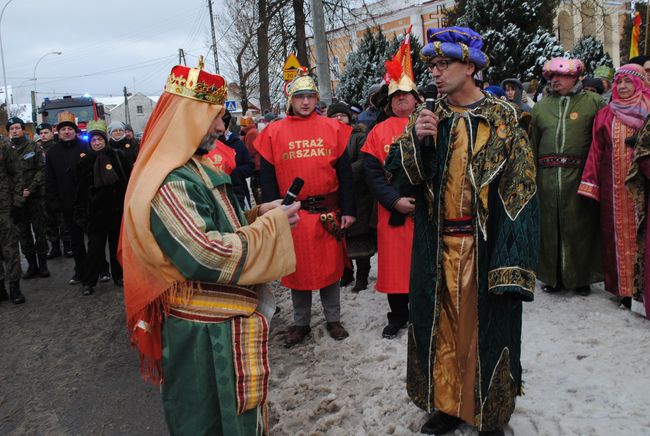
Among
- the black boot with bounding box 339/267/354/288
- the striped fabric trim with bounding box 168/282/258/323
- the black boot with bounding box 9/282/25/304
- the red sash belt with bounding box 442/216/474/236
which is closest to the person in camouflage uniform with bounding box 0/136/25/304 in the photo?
the black boot with bounding box 9/282/25/304

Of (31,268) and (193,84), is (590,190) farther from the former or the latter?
(31,268)

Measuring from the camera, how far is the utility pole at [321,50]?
10.0 meters

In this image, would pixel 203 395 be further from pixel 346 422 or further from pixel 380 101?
pixel 380 101

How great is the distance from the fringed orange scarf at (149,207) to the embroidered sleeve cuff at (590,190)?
12.6ft

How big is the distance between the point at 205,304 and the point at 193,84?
2.88ft

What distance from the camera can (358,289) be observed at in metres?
6.22

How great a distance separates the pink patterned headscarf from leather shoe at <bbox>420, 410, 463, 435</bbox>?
305 centimetres

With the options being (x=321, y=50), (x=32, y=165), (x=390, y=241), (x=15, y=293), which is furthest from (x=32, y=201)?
(x=390, y=241)

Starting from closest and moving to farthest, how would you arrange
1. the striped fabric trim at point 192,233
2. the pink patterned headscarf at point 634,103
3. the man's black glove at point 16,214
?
the striped fabric trim at point 192,233 → the pink patterned headscarf at point 634,103 → the man's black glove at point 16,214

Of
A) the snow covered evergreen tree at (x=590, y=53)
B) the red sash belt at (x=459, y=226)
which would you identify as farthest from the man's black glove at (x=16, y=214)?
the snow covered evergreen tree at (x=590, y=53)

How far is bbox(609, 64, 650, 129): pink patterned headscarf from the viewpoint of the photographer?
186 inches

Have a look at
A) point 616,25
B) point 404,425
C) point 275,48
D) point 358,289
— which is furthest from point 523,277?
point 616,25

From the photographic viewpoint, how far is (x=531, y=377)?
12.4 ft

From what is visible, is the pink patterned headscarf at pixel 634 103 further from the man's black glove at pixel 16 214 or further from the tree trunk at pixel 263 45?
the tree trunk at pixel 263 45
